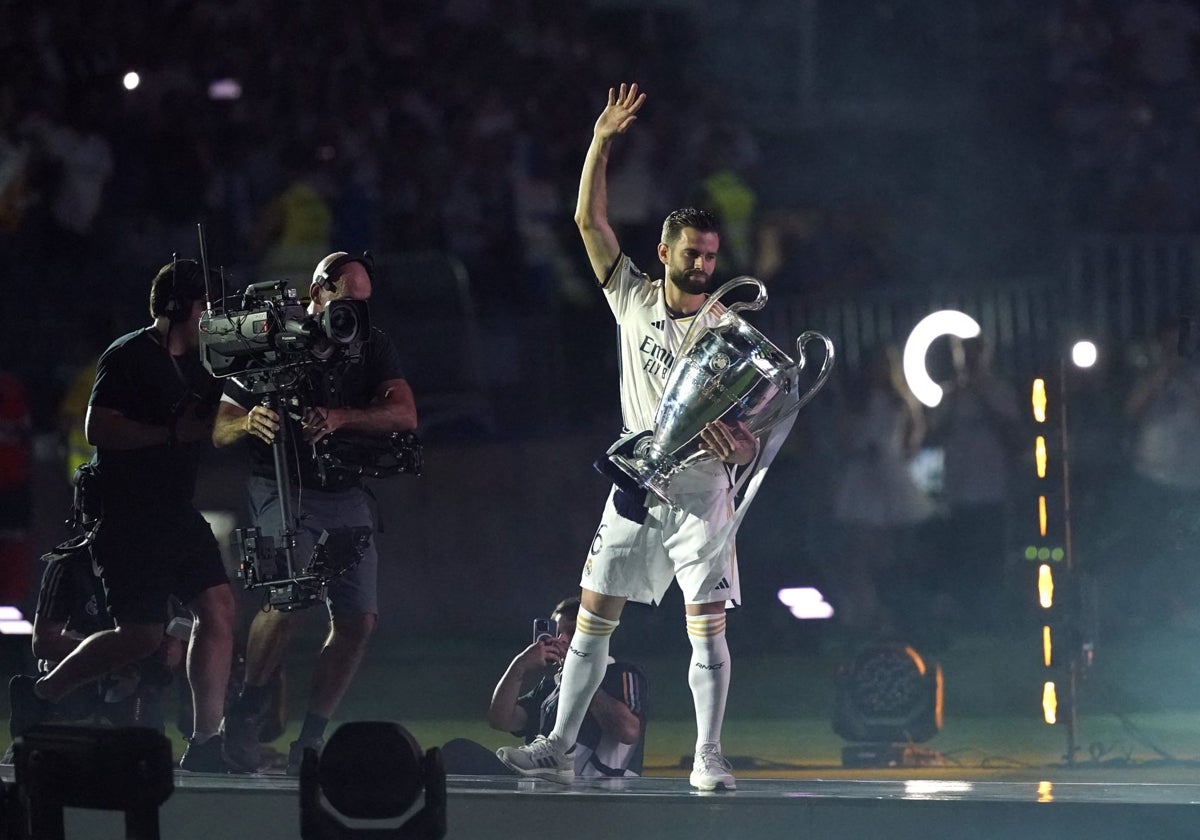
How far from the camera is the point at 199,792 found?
639cm

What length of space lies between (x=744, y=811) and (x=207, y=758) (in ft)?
6.39

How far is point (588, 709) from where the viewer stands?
7125mm

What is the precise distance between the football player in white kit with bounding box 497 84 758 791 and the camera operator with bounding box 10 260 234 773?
48.4 inches

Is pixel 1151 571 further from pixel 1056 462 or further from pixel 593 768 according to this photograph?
pixel 593 768

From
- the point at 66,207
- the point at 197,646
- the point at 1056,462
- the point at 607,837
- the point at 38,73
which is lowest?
the point at 607,837

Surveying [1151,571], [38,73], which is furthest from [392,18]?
[1151,571]

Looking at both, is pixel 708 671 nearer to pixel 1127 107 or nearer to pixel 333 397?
pixel 333 397

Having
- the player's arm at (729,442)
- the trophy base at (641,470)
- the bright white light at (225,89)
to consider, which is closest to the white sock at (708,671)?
the trophy base at (641,470)

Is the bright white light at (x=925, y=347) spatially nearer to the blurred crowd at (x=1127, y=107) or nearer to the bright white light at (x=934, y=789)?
the bright white light at (x=934, y=789)

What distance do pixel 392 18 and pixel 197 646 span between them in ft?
26.0

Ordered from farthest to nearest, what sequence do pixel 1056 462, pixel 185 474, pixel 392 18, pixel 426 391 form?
pixel 392 18 < pixel 426 391 < pixel 1056 462 < pixel 185 474

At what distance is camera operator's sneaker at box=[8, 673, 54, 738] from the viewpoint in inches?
290

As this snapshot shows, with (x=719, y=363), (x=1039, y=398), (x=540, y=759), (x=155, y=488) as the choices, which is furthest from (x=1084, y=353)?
(x=155, y=488)

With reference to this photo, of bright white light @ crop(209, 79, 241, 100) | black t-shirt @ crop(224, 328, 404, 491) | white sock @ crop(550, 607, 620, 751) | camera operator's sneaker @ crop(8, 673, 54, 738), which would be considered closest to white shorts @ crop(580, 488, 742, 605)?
white sock @ crop(550, 607, 620, 751)
